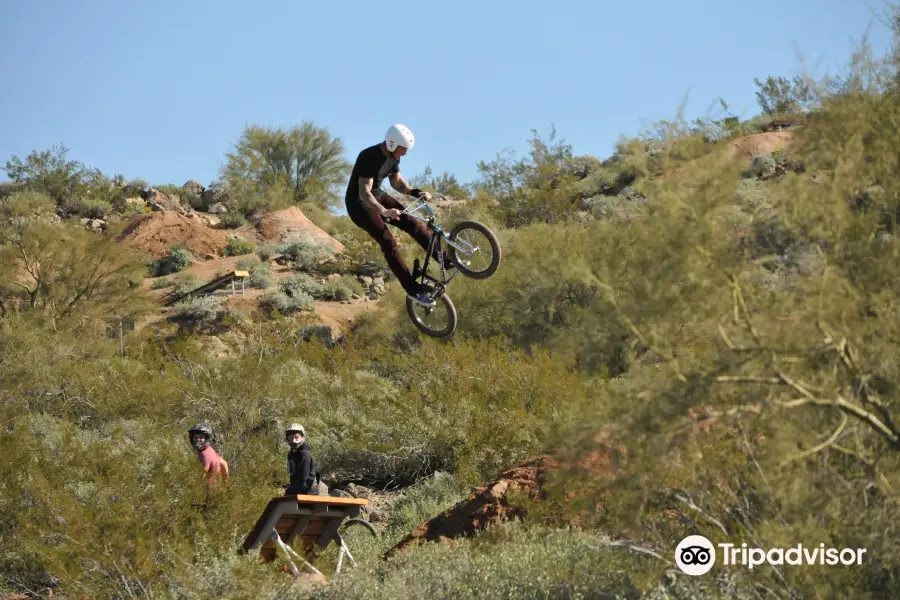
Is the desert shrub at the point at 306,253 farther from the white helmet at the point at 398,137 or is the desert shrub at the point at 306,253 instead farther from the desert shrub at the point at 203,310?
the white helmet at the point at 398,137

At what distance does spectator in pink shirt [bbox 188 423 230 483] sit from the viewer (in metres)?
13.2

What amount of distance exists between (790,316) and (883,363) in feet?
2.33

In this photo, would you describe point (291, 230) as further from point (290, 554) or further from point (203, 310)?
point (290, 554)

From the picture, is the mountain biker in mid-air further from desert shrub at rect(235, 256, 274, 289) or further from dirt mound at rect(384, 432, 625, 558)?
desert shrub at rect(235, 256, 274, 289)

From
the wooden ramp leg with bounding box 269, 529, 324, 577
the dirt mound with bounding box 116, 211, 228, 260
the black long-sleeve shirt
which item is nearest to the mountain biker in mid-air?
the black long-sleeve shirt

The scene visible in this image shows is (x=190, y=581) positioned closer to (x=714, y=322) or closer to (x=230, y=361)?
(x=714, y=322)

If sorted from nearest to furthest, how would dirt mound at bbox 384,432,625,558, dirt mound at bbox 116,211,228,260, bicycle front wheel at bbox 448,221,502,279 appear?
dirt mound at bbox 384,432,625,558, bicycle front wheel at bbox 448,221,502,279, dirt mound at bbox 116,211,228,260

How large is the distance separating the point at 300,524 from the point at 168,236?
39.6 metres

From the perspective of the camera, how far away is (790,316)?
353 inches

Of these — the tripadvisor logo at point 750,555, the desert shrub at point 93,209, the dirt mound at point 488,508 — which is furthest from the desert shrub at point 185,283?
the tripadvisor logo at point 750,555

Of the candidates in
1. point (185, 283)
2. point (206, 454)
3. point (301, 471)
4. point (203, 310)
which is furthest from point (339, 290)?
point (301, 471)

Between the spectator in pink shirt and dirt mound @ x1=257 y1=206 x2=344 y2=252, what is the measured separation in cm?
3633

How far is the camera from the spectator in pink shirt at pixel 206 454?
13.2 m

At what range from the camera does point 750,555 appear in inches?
356
